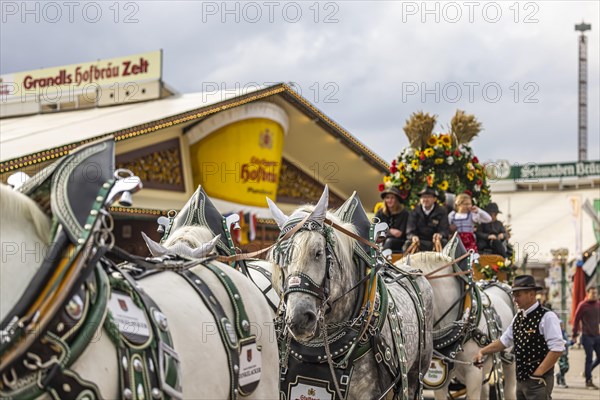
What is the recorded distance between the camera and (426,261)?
7996mm

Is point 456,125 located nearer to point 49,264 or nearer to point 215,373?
point 215,373

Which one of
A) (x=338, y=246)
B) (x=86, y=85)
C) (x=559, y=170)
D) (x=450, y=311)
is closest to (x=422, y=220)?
(x=450, y=311)

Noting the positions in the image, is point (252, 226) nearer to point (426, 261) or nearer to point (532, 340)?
point (426, 261)

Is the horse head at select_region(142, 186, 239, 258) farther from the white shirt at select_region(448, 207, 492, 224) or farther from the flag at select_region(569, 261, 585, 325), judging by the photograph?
the flag at select_region(569, 261, 585, 325)

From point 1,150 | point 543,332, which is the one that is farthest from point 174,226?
point 1,150

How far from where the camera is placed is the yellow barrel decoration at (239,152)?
18422 millimetres

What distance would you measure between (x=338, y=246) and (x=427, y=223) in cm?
383

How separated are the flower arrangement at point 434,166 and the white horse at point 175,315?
233 inches

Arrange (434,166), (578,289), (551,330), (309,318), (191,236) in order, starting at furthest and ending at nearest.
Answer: (578,289) → (434,166) → (551,330) → (191,236) → (309,318)

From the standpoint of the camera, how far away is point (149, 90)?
23094mm

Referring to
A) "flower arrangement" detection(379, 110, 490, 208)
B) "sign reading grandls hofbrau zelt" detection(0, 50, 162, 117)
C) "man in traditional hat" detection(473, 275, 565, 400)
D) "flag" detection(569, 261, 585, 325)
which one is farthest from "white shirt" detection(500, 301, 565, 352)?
"sign reading grandls hofbrau zelt" detection(0, 50, 162, 117)

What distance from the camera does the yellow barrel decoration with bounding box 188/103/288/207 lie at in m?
18.4

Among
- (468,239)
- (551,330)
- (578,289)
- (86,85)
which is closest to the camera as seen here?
(551,330)

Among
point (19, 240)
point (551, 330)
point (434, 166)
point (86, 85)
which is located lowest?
point (551, 330)
